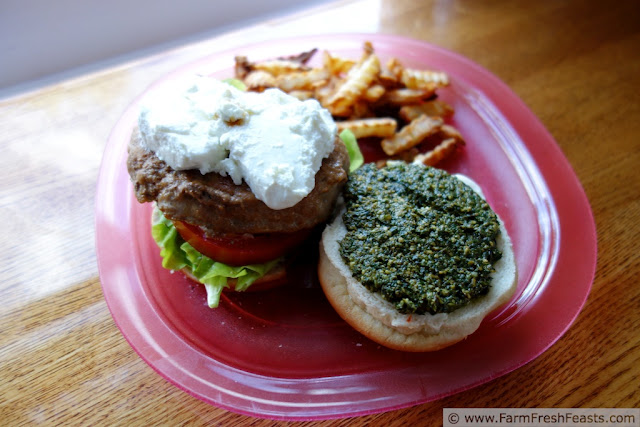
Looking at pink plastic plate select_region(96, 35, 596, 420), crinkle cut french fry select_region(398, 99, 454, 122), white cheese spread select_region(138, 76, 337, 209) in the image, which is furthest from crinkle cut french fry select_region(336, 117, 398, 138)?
white cheese spread select_region(138, 76, 337, 209)

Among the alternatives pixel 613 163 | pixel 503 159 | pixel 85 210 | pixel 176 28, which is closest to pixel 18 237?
pixel 85 210

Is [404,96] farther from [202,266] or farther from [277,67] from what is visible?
[202,266]

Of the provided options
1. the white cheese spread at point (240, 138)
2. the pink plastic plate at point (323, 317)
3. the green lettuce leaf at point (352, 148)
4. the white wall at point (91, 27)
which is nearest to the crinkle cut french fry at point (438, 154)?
the pink plastic plate at point (323, 317)

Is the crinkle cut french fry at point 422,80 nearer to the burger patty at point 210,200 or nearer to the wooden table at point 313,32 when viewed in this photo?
the wooden table at point 313,32

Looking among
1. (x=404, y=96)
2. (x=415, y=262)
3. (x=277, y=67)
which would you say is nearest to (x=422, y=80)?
(x=404, y=96)

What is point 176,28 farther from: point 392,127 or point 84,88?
point 392,127

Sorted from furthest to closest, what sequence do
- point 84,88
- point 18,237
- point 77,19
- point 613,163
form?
point 77,19
point 84,88
point 613,163
point 18,237

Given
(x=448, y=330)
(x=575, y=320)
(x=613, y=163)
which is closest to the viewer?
(x=448, y=330)
